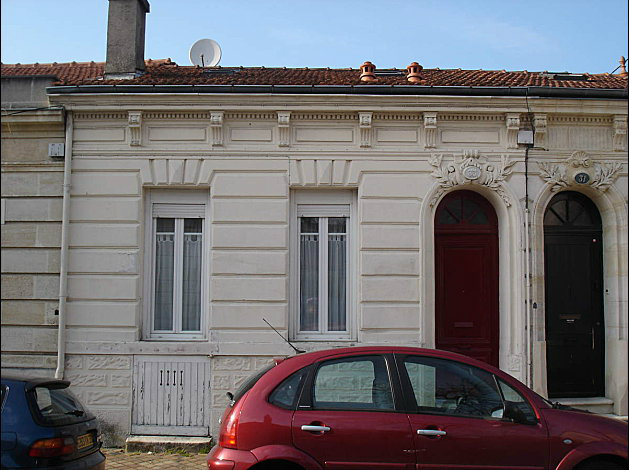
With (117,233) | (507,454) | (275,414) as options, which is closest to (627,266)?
(507,454)

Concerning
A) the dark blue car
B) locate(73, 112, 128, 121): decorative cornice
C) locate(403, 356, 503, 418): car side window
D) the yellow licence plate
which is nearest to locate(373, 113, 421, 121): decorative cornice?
locate(73, 112, 128, 121): decorative cornice

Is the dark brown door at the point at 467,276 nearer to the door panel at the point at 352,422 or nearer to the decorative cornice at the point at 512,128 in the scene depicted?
the decorative cornice at the point at 512,128

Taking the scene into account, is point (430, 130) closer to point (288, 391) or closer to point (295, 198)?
point (295, 198)

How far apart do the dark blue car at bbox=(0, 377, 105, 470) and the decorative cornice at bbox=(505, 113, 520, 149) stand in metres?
6.64

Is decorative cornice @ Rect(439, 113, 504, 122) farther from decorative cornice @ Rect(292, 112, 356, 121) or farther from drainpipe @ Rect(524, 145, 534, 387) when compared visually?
decorative cornice @ Rect(292, 112, 356, 121)

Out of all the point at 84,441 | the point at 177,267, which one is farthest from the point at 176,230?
the point at 84,441

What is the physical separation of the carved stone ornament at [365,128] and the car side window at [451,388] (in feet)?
13.7

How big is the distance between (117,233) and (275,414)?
15.2 feet

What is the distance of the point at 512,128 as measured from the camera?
907 cm

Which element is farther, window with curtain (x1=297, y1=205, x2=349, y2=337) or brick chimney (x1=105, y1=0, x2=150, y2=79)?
brick chimney (x1=105, y1=0, x2=150, y2=79)

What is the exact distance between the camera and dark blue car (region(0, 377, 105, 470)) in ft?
17.3

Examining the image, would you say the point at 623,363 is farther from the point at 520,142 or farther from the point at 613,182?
the point at 520,142

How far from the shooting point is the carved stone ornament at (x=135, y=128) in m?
9.03

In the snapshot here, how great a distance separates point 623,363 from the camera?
8.84 meters
